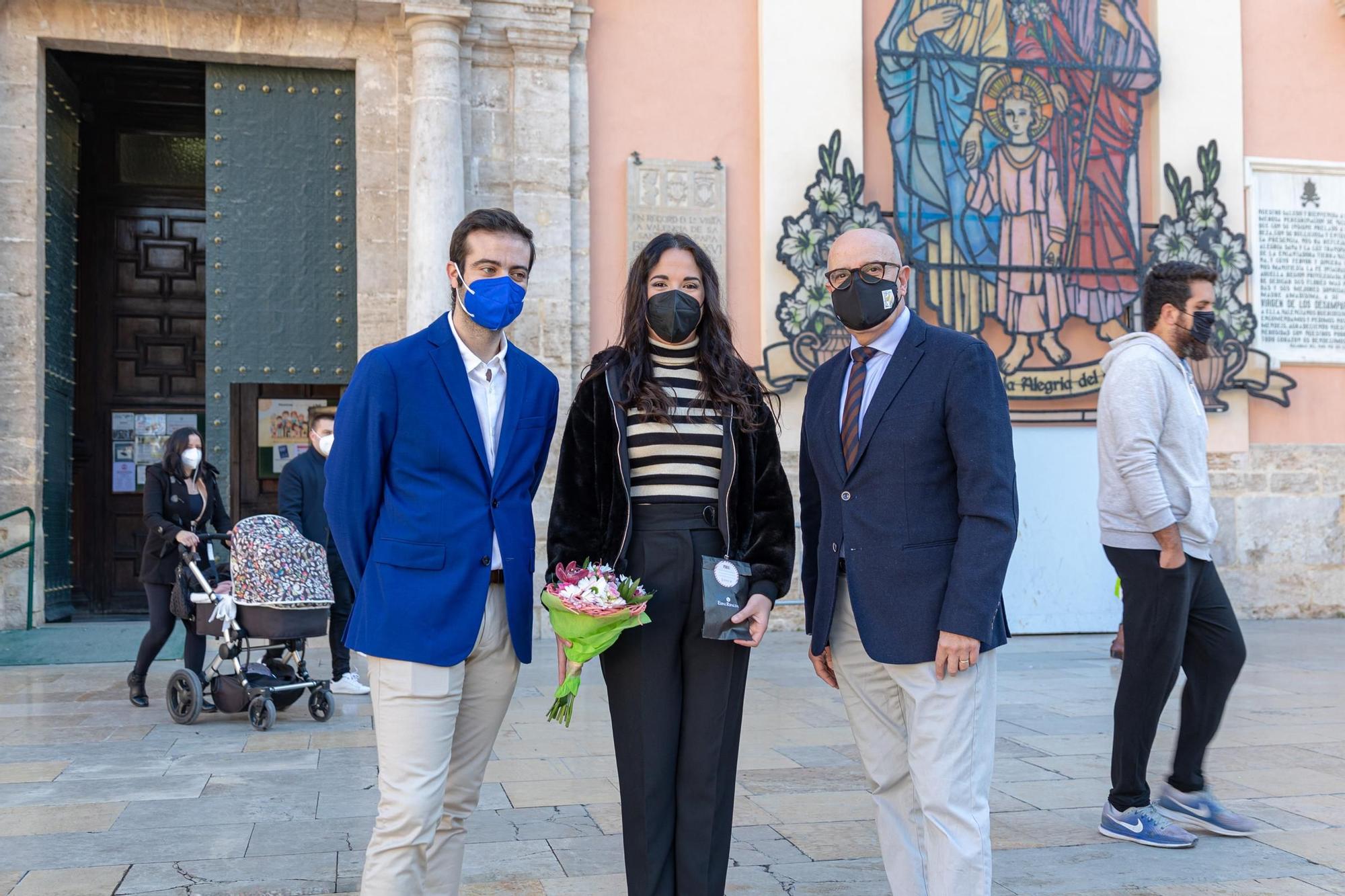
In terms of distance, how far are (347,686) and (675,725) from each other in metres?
5.20

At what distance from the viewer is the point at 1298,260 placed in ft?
38.1

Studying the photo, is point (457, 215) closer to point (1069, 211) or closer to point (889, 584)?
point (1069, 211)

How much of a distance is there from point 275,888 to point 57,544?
7750mm

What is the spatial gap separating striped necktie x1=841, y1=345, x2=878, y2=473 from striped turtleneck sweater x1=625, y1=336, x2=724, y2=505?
12.4 inches

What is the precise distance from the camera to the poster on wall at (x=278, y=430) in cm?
1277

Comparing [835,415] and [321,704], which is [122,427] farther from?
[835,415]

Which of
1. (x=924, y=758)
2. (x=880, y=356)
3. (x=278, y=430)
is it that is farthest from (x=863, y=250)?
(x=278, y=430)

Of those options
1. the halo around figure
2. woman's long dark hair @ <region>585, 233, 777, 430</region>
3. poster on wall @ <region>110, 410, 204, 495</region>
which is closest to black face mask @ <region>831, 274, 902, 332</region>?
woman's long dark hair @ <region>585, 233, 777, 430</region>

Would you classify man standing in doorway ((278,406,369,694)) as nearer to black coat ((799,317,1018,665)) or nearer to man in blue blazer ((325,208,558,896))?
man in blue blazer ((325,208,558,896))

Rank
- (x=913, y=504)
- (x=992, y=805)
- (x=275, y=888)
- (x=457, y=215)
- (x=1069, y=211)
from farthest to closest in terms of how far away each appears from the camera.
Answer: (x=1069, y=211)
(x=457, y=215)
(x=992, y=805)
(x=275, y=888)
(x=913, y=504)

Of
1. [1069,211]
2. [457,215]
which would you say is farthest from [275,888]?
[1069,211]

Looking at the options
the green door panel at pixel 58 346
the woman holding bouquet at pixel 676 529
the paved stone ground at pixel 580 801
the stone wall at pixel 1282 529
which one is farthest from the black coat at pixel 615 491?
the stone wall at pixel 1282 529

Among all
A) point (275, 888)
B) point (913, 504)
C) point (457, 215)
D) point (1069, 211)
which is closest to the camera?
point (913, 504)

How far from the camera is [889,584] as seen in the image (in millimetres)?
3012
